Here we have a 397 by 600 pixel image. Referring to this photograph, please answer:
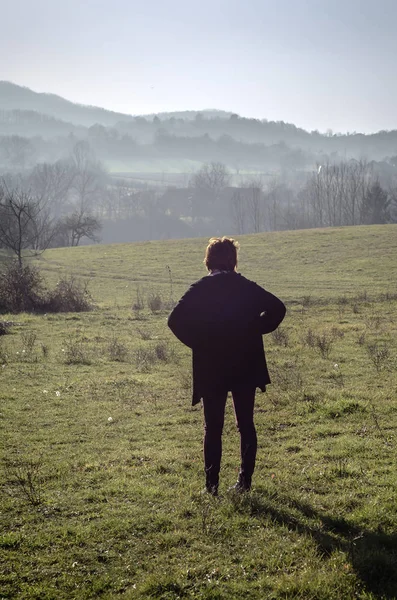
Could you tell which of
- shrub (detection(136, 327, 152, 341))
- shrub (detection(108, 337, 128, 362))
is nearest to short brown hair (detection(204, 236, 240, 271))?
shrub (detection(108, 337, 128, 362))

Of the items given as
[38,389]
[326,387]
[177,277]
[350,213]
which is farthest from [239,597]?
[350,213]

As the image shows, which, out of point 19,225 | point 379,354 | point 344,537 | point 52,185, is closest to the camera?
point 344,537

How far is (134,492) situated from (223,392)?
4.92ft

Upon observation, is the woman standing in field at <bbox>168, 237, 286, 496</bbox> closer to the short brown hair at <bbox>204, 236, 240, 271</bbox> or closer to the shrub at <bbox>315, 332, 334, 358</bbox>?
the short brown hair at <bbox>204, 236, 240, 271</bbox>

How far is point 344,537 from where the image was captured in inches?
184

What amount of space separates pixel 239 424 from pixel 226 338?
869 millimetres

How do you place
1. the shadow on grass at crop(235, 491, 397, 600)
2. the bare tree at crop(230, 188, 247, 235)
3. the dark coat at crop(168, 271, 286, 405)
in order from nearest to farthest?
the shadow on grass at crop(235, 491, 397, 600) < the dark coat at crop(168, 271, 286, 405) < the bare tree at crop(230, 188, 247, 235)

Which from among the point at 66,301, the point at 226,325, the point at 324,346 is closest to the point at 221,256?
the point at 226,325

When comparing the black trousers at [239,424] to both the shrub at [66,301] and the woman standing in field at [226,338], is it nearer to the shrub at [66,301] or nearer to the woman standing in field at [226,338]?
the woman standing in field at [226,338]

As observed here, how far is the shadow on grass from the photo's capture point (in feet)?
13.2

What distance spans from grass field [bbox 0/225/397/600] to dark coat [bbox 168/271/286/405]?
1166 mm

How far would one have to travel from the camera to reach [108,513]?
17.3 ft

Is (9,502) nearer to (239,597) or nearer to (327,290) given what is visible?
(239,597)

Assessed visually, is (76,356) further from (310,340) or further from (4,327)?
(310,340)
